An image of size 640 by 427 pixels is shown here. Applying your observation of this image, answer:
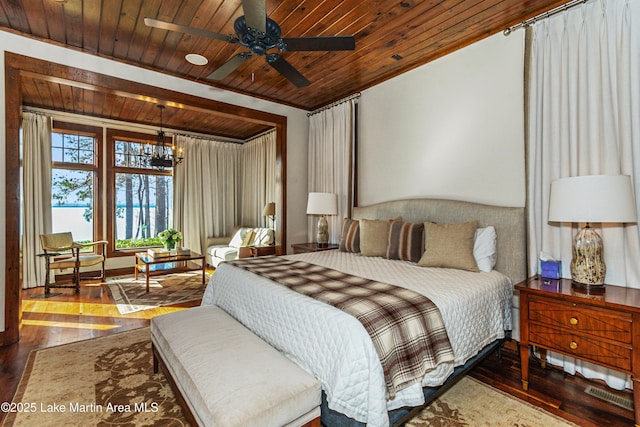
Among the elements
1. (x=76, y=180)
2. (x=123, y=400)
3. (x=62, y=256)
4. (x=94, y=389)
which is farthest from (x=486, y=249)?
(x=76, y=180)

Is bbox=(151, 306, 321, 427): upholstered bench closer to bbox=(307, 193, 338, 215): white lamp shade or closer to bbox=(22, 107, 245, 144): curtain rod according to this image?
bbox=(307, 193, 338, 215): white lamp shade

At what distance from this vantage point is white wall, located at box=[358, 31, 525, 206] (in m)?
2.72

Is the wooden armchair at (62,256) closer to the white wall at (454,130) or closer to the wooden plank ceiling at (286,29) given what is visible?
the wooden plank ceiling at (286,29)

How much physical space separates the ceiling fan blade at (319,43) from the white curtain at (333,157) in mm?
2096

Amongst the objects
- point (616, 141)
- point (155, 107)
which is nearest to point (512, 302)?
point (616, 141)

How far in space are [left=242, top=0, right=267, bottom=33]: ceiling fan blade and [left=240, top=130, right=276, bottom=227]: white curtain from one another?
12.8ft

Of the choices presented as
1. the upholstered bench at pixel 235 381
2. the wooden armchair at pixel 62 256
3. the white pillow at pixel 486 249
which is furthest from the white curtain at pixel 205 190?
the white pillow at pixel 486 249

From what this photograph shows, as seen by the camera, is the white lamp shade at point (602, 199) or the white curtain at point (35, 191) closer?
the white lamp shade at point (602, 199)

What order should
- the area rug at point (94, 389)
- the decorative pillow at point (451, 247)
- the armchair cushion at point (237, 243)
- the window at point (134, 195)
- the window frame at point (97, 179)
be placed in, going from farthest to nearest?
the window at point (134, 195), the window frame at point (97, 179), the armchair cushion at point (237, 243), the decorative pillow at point (451, 247), the area rug at point (94, 389)

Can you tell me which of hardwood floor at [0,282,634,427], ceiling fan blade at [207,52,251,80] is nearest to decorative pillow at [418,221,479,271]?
hardwood floor at [0,282,634,427]

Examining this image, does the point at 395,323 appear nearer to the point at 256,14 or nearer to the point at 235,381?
the point at 235,381

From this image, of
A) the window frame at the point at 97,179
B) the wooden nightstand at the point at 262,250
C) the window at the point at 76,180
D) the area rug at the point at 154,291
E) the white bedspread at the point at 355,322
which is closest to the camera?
the white bedspread at the point at 355,322

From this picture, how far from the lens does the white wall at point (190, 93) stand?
2742 millimetres

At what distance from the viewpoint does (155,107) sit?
4.77m
